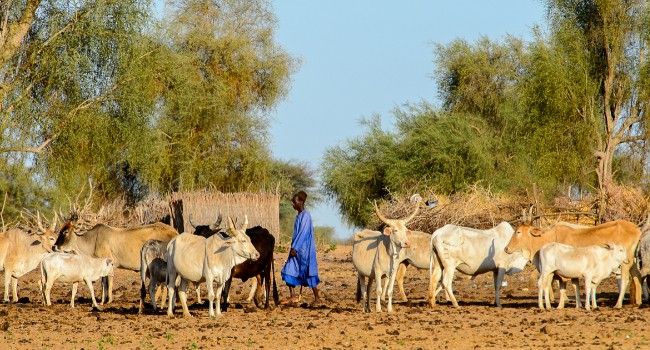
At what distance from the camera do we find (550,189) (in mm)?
34062

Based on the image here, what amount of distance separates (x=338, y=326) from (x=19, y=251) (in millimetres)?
7754

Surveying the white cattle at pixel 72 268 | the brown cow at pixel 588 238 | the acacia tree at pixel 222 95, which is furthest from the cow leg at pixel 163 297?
the acacia tree at pixel 222 95

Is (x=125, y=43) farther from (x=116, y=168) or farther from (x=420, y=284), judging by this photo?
(x=116, y=168)

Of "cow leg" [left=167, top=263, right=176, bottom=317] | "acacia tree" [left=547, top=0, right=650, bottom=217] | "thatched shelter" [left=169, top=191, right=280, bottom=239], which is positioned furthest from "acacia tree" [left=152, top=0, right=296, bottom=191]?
"cow leg" [left=167, top=263, right=176, bottom=317]

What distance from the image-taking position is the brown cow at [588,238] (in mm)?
14555

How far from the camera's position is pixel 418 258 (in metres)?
16.2

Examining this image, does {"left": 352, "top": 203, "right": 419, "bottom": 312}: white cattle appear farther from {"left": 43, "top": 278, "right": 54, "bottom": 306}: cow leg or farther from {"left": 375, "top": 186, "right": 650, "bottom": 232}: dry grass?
{"left": 375, "top": 186, "right": 650, "bottom": 232}: dry grass

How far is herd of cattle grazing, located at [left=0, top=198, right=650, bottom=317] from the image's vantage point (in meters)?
14.0

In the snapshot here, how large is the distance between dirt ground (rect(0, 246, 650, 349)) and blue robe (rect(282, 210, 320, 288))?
1.39ft

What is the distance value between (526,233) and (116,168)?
82.6 ft

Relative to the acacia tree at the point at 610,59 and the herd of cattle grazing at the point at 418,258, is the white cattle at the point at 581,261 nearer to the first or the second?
the herd of cattle grazing at the point at 418,258

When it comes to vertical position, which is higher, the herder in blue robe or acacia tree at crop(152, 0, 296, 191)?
acacia tree at crop(152, 0, 296, 191)

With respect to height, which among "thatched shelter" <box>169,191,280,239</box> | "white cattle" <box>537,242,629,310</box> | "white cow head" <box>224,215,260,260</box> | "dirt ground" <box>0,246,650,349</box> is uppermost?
"thatched shelter" <box>169,191,280,239</box>

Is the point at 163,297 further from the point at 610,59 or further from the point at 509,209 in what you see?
the point at 610,59
